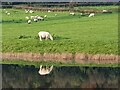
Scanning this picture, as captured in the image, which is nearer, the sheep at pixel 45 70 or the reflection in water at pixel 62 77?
the reflection in water at pixel 62 77

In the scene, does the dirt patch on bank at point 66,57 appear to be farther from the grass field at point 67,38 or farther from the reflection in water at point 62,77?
the reflection in water at point 62,77

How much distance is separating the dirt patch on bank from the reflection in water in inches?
45.7

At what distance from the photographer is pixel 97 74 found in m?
34.4

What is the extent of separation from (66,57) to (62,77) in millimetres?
4313

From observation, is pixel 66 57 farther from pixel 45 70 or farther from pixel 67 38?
pixel 67 38

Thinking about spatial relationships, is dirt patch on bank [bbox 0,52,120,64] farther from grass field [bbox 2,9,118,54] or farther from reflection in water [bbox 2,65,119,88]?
reflection in water [bbox 2,65,119,88]

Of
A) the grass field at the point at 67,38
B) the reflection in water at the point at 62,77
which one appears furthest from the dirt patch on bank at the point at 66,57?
the reflection in water at the point at 62,77

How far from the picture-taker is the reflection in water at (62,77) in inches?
1227

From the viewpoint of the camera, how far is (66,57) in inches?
1487

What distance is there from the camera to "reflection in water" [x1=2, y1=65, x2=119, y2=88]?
31.2 meters

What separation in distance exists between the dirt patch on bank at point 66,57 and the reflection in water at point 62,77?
1160 millimetres

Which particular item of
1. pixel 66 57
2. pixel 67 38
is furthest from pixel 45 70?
pixel 67 38

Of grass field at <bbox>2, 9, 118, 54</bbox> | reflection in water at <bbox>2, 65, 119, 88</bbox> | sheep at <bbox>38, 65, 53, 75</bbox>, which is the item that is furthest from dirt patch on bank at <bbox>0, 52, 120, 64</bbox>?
sheep at <bbox>38, 65, 53, 75</bbox>

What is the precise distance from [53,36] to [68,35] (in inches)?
80.5
